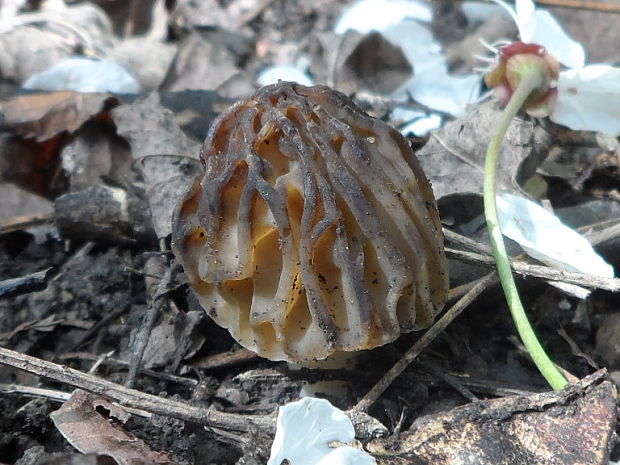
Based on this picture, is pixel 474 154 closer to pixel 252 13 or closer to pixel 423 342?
pixel 423 342

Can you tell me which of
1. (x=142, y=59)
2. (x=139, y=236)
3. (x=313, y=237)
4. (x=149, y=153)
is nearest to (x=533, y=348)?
(x=313, y=237)

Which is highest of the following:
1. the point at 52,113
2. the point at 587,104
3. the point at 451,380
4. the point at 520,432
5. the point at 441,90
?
the point at 587,104

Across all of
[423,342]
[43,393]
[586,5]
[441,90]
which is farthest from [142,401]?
[586,5]

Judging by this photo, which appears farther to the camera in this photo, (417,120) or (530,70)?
(417,120)

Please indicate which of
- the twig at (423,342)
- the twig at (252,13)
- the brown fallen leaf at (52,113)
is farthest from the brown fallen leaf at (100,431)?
the twig at (252,13)

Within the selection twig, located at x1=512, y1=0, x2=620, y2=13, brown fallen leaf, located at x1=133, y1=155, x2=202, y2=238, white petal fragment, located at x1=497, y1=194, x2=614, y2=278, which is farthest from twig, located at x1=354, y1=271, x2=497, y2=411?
twig, located at x1=512, y1=0, x2=620, y2=13

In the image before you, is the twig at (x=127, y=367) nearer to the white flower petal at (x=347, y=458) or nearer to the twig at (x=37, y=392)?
the twig at (x=37, y=392)
